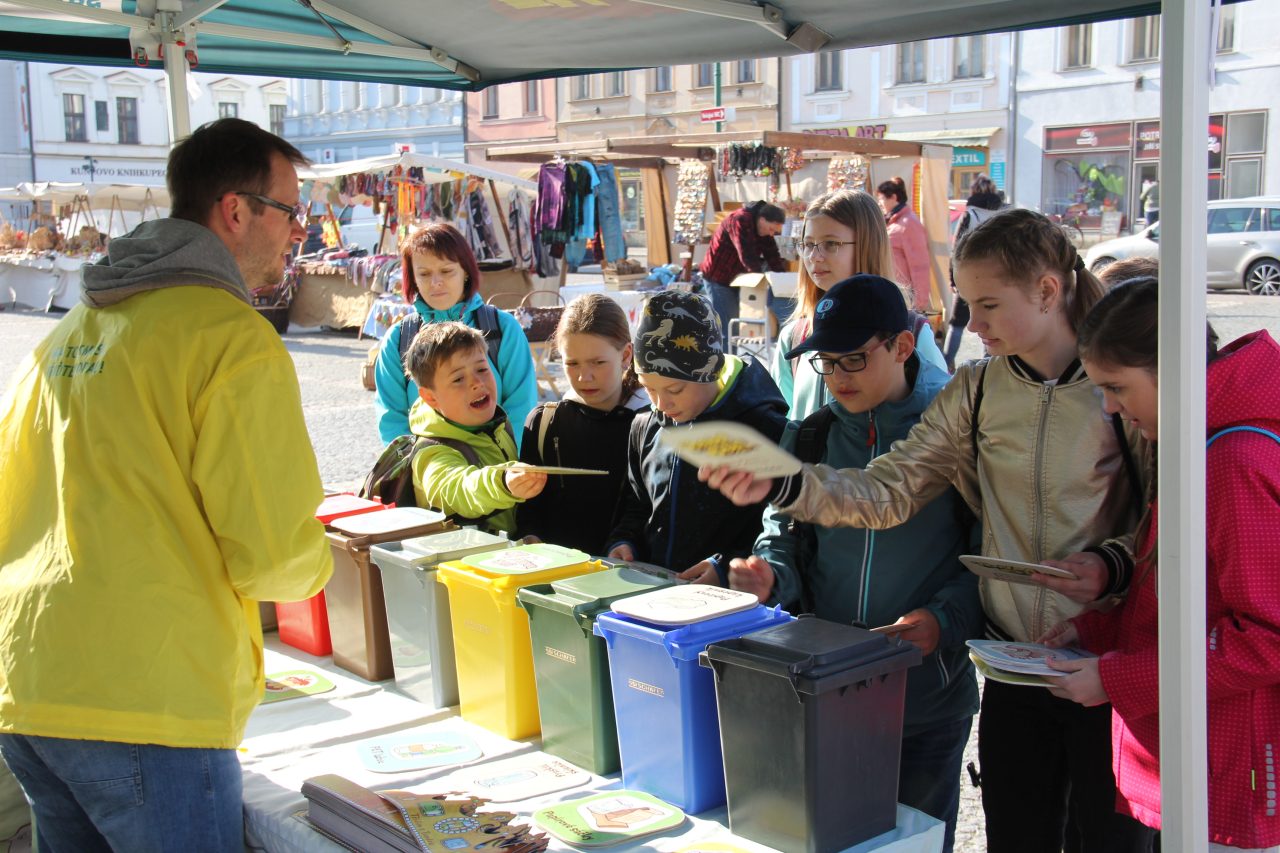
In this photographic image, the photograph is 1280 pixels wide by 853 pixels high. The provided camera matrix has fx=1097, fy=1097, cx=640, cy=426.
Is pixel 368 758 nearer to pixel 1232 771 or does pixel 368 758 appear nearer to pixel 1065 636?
pixel 1065 636

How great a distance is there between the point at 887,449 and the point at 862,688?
2.77 feet

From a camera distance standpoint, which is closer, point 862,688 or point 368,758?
point 862,688

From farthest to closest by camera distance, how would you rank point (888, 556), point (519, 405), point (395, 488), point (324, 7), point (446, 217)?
point (446, 217) < point (519, 405) < point (324, 7) < point (395, 488) < point (888, 556)

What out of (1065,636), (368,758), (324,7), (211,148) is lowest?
(368,758)

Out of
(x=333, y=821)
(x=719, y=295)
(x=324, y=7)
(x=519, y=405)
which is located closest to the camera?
(x=333, y=821)

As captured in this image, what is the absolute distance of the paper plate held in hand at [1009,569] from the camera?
1818mm

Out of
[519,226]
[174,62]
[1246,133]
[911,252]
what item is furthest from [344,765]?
[1246,133]

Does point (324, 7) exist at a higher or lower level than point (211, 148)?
higher

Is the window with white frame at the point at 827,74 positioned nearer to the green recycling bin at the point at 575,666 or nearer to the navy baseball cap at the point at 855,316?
the navy baseball cap at the point at 855,316

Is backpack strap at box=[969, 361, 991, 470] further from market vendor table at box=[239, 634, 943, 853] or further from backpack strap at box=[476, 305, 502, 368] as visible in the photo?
backpack strap at box=[476, 305, 502, 368]

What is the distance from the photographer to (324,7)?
3.58m

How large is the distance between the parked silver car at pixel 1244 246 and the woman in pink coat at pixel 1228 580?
49.6ft

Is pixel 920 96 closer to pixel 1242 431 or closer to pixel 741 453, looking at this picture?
pixel 741 453

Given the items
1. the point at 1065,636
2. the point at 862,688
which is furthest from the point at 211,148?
the point at 1065,636
